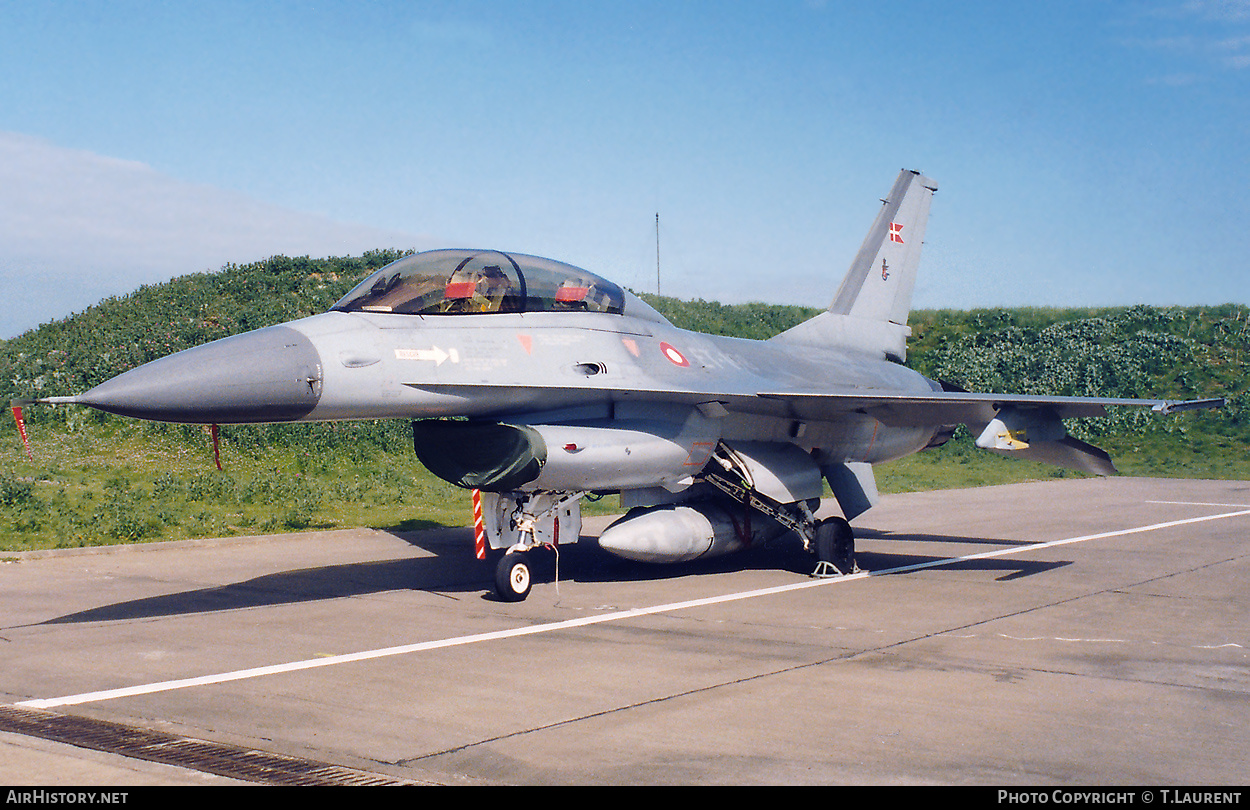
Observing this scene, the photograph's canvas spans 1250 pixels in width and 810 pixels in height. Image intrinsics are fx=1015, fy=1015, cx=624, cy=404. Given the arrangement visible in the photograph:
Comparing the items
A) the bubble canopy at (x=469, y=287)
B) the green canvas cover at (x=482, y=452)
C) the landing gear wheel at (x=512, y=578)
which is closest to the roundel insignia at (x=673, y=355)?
the bubble canopy at (x=469, y=287)

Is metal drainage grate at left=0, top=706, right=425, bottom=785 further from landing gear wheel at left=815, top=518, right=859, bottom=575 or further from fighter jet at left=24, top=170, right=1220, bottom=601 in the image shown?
landing gear wheel at left=815, top=518, right=859, bottom=575

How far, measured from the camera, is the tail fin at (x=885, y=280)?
51.3 ft

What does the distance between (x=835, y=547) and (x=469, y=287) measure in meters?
5.38

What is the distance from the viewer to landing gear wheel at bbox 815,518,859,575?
1211 cm

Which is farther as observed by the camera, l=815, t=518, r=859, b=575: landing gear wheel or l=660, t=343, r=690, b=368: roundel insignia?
l=815, t=518, r=859, b=575: landing gear wheel

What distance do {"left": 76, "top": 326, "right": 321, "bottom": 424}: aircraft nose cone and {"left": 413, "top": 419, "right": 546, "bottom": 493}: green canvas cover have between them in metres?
1.71

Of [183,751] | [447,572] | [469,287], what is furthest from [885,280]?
[183,751]

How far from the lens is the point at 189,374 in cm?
808

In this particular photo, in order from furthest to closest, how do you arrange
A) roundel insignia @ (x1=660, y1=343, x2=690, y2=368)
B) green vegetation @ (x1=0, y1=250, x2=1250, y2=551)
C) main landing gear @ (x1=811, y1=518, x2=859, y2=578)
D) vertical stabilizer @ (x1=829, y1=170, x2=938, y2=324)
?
green vegetation @ (x1=0, y1=250, x2=1250, y2=551), vertical stabilizer @ (x1=829, y1=170, x2=938, y2=324), main landing gear @ (x1=811, y1=518, x2=859, y2=578), roundel insignia @ (x1=660, y1=343, x2=690, y2=368)

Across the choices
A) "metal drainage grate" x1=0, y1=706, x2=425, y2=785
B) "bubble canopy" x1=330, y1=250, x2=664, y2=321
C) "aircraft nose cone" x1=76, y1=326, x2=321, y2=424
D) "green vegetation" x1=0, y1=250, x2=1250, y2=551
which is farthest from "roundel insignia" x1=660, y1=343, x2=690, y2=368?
"metal drainage grate" x1=0, y1=706, x2=425, y2=785

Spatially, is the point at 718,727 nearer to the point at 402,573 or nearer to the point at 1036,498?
the point at 402,573

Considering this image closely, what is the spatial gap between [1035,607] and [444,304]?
6.52 meters

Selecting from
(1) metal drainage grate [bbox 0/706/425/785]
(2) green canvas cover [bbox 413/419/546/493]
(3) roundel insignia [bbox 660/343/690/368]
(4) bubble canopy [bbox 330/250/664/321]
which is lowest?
(1) metal drainage grate [bbox 0/706/425/785]

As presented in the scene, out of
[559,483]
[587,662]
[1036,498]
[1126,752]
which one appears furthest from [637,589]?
[1036,498]
